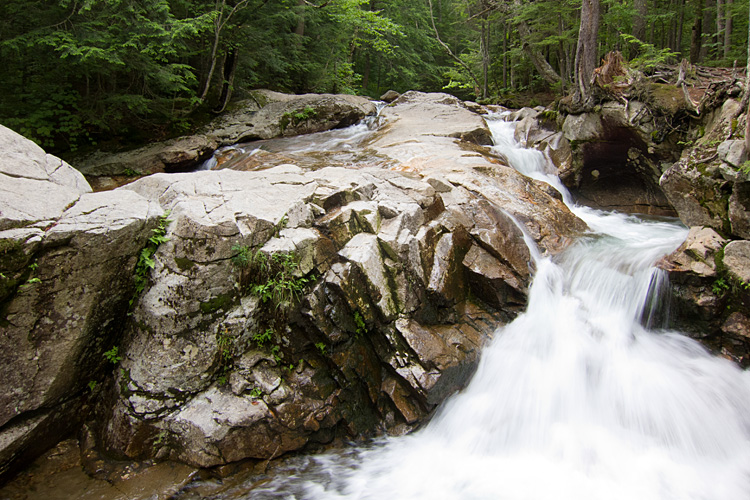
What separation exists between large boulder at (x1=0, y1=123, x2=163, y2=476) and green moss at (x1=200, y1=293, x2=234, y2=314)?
2.71 ft

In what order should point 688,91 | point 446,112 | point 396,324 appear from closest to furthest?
point 396,324, point 688,91, point 446,112

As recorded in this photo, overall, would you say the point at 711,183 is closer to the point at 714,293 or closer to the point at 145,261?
the point at 714,293

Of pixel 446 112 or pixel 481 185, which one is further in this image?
pixel 446 112

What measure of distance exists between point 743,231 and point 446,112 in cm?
917

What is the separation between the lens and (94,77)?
30.3 feet

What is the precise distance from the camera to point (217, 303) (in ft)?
14.4

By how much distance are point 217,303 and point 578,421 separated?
4.52 m

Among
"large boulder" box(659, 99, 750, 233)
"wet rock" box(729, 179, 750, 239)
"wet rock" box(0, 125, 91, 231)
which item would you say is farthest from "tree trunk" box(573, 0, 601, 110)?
"wet rock" box(0, 125, 91, 231)

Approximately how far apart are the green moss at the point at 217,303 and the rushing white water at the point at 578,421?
1.90 meters

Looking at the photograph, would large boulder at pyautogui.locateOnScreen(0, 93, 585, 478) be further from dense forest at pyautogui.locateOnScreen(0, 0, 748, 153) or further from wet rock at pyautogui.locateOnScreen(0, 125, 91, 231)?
dense forest at pyautogui.locateOnScreen(0, 0, 748, 153)

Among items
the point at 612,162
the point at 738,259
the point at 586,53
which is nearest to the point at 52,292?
the point at 738,259

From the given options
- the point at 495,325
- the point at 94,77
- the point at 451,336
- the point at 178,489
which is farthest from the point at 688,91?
the point at 94,77

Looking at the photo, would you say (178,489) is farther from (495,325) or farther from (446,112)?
(446,112)

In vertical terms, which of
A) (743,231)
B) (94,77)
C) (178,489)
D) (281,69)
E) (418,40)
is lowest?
(178,489)
